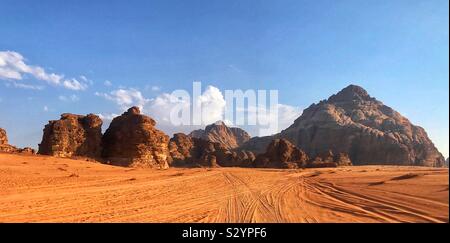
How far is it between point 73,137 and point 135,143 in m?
7.90

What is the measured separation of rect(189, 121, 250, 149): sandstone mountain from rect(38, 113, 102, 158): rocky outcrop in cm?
10106

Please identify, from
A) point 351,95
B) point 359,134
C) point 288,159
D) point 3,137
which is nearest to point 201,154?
point 288,159

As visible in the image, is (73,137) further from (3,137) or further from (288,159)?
(288,159)

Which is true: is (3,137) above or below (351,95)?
below

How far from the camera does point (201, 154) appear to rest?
8806 centimetres

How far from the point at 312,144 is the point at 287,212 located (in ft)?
330

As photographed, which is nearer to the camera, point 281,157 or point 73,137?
point 73,137

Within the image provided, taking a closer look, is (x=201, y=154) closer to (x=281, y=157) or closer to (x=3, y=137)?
(x=281, y=157)

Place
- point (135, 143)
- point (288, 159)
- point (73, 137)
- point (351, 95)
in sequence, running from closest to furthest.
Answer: point (73, 137)
point (135, 143)
point (288, 159)
point (351, 95)

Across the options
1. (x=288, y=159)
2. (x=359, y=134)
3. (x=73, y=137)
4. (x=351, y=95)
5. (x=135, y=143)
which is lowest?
(x=288, y=159)

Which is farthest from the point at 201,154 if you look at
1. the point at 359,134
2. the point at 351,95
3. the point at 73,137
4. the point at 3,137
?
the point at 351,95

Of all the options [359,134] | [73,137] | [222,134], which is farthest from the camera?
[222,134]
